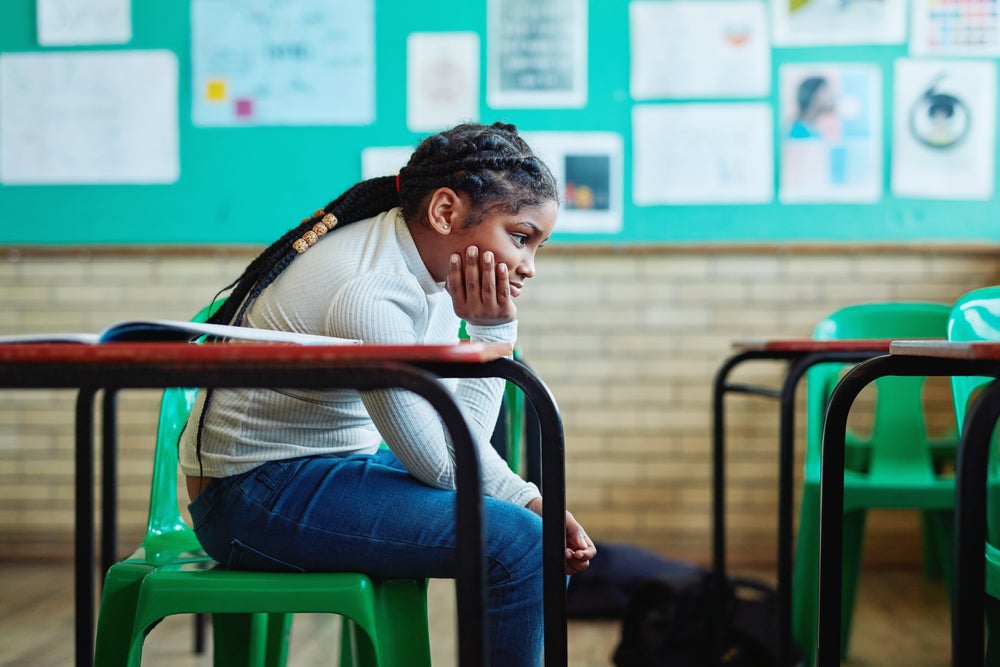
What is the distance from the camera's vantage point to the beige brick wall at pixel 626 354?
3.04m

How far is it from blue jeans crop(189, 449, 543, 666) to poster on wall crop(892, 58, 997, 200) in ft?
7.50

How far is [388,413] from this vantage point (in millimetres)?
1109

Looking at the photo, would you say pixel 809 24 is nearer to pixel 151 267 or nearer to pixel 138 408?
pixel 151 267

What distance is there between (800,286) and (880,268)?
9.6 inches

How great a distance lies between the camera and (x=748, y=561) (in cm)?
309

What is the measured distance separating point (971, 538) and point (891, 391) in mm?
1790

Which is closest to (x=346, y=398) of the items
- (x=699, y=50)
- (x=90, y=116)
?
(x=699, y=50)

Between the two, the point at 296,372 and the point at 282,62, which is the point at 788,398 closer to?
the point at 296,372

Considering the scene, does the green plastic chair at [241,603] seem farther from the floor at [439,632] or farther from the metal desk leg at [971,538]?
the floor at [439,632]

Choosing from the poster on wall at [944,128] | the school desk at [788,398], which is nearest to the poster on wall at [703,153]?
the poster on wall at [944,128]

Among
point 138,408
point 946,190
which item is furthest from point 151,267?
point 946,190

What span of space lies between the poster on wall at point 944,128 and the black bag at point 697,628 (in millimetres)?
1434

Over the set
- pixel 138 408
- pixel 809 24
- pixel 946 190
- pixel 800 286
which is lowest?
pixel 138 408

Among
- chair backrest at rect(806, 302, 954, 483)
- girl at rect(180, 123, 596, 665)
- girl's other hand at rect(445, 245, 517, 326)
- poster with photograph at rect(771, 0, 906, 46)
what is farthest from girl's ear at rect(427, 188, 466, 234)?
poster with photograph at rect(771, 0, 906, 46)
